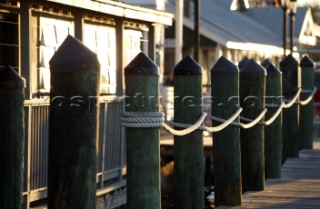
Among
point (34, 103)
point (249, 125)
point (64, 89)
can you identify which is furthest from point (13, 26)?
point (64, 89)

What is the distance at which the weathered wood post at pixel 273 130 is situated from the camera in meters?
11.1

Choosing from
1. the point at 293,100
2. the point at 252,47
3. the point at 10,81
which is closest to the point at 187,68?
the point at 10,81

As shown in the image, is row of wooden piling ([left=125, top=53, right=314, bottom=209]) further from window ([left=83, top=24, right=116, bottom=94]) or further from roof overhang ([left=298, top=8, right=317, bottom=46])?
roof overhang ([left=298, top=8, right=317, bottom=46])

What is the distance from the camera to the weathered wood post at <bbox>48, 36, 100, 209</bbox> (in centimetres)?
515

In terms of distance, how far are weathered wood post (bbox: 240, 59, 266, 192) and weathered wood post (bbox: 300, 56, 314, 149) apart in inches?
187

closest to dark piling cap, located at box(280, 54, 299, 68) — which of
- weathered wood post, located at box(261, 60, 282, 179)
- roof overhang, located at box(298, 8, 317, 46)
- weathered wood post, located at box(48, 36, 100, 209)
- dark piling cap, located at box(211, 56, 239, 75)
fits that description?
weathered wood post, located at box(261, 60, 282, 179)

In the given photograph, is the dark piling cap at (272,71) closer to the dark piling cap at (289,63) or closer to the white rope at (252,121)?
A: the white rope at (252,121)

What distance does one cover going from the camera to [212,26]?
131 ft

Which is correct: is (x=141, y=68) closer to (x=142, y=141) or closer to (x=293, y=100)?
(x=142, y=141)

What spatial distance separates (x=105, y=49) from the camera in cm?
1406

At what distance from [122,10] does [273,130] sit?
10.1 feet

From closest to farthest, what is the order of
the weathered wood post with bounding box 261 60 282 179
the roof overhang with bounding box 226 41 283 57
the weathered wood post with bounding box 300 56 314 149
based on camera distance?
the weathered wood post with bounding box 261 60 282 179 < the weathered wood post with bounding box 300 56 314 149 < the roof overhang with bounding box 226 41 283 57

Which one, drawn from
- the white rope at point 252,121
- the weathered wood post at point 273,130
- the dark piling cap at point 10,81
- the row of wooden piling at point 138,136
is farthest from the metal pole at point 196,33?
the dark piling cap at point 10,81

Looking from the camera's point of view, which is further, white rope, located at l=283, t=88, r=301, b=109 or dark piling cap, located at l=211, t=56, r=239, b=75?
white rope, located at l=283, t=88, r=301, b=109
